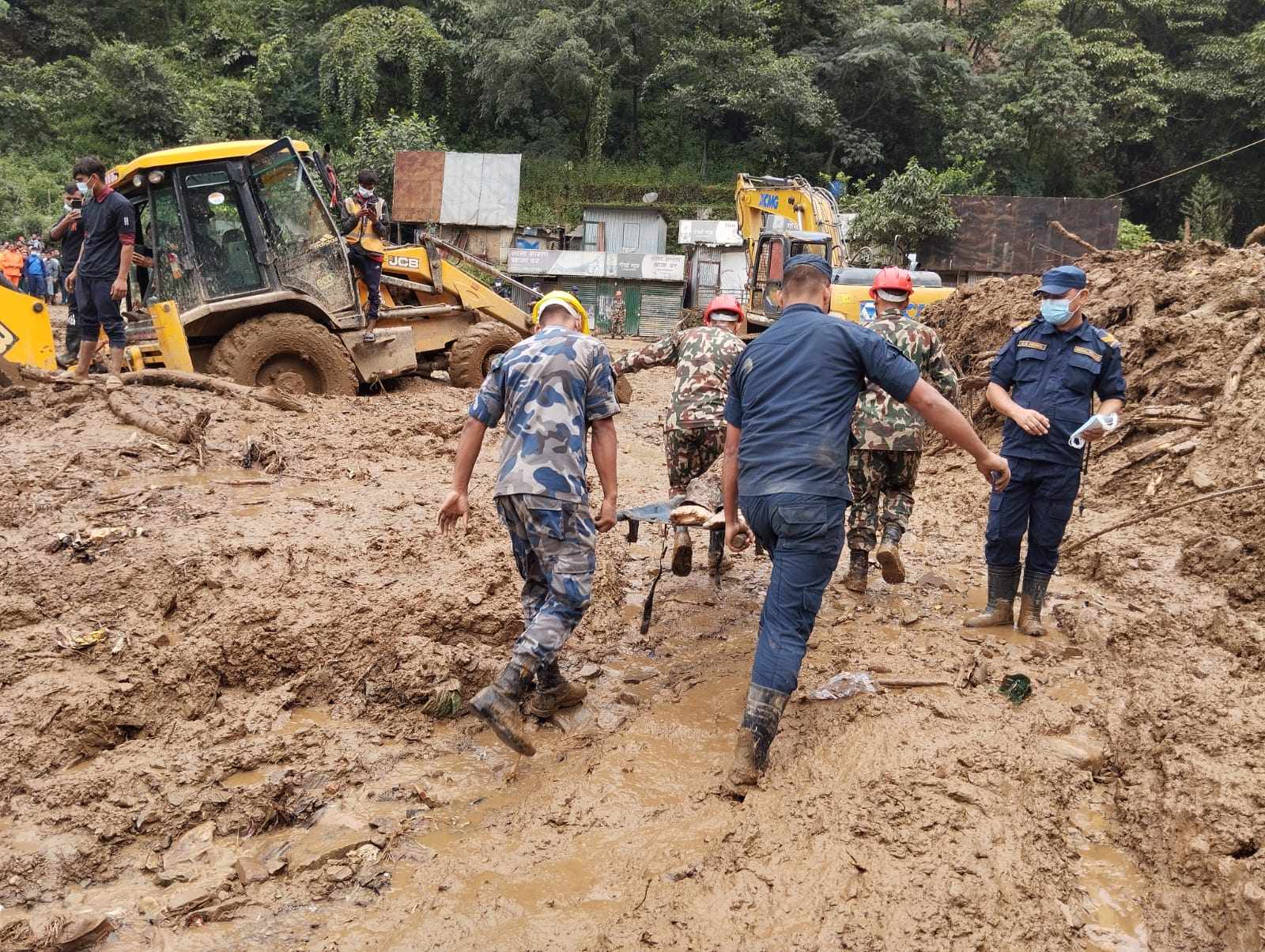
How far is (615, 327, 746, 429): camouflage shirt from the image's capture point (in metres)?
5.54

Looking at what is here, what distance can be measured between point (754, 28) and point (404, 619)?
33194 mm

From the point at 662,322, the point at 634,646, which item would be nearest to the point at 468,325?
the point at 634,646

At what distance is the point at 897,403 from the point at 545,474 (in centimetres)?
248

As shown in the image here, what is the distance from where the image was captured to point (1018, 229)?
2647cm

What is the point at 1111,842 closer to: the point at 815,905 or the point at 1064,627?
the point at 815,905

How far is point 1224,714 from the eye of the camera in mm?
3328

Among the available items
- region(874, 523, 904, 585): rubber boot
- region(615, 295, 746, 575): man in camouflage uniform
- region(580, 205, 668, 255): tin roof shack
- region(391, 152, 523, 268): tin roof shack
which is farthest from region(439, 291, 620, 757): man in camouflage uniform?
region(580, 205, 668, 255): tin roof shack

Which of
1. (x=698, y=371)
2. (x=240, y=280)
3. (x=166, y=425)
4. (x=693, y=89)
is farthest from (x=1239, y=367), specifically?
(x=693, y=89)

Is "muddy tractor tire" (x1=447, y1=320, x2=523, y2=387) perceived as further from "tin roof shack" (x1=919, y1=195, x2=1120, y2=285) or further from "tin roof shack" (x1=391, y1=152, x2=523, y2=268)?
"tin roof shack" (x1=919, y1=195, x2=1120, y2=285)

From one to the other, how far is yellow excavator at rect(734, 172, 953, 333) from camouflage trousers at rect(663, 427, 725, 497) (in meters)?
6.46

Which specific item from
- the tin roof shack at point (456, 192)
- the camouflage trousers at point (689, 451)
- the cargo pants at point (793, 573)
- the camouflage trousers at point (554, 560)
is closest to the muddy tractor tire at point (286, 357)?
the camouflage trousers at point (689, 451)

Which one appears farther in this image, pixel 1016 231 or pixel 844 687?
pixel 1016 231

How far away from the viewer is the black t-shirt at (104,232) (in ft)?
25.4

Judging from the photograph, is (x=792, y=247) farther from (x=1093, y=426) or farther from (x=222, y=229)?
(x=1093, y=426)
